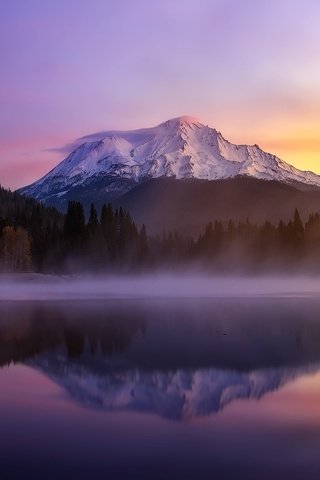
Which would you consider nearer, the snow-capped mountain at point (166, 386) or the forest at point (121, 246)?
the snow-capped mountain at point (166, 386)

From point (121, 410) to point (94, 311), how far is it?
34.3 metres

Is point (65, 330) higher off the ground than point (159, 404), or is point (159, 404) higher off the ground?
point (159, 404)

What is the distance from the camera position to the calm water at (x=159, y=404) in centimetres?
1258

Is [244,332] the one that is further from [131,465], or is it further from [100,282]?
[100,282]

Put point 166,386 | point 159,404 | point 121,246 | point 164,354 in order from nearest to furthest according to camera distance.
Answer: point 159,404, point 166,386, point 164,354, point 121,246

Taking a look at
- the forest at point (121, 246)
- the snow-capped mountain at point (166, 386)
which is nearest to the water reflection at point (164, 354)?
the snow-capped mountain at point (166, 386)

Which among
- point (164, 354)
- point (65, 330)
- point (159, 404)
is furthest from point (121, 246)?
point (159, 404)

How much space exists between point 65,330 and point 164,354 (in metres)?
10.7

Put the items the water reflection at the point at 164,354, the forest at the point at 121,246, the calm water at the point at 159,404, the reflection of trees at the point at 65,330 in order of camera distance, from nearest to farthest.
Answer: the calm water at the point at 159,404 → the water reflection at the point at 164,354 → the reflection of trees at the point at 65,330 → the forest at the point at 121,246

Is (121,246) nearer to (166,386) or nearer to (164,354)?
(164,354)

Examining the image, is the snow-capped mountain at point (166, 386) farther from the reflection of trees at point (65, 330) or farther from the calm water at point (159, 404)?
the reflection of trees at point (65, 330)

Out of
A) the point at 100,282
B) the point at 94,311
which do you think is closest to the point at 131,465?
the point at 94,311

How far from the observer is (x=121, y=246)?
14200 centimetres

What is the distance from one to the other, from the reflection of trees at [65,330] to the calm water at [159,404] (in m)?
0.10
